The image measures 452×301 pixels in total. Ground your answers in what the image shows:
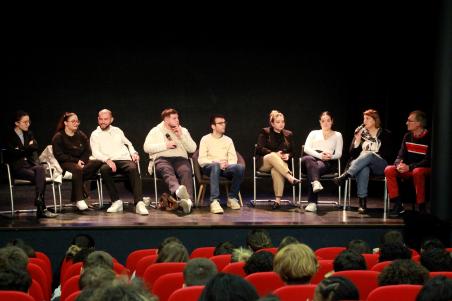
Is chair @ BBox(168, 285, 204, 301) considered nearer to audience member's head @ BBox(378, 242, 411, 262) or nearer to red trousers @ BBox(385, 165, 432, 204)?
audience member's head @ BBox(378, 242, 411, 262)

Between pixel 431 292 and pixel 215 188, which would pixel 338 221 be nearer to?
pixel 215 188

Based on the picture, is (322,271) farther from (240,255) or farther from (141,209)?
(141,209)

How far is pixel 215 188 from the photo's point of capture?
8031 mm

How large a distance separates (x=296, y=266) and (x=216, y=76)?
7.19 metres

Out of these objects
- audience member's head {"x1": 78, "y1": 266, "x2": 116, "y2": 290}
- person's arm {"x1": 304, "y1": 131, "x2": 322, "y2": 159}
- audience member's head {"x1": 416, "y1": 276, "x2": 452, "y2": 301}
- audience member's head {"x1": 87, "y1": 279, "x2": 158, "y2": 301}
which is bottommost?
audience member's head {"x1": 78, "y1": 266, "x2": 116, "y2": 290}

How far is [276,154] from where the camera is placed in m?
8.31

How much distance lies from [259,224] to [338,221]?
32.5 inches

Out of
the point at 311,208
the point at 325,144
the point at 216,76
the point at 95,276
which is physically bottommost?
the point at 311,208

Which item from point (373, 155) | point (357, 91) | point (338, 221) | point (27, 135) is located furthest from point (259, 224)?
point (357, 91)

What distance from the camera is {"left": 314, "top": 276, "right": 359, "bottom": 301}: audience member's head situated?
118 inches

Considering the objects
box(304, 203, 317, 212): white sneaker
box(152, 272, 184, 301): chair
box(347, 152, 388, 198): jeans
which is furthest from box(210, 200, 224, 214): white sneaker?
box(152, 272, 184, 301): chair

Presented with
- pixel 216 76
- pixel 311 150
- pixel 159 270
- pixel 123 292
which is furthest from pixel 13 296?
pixel 216 76

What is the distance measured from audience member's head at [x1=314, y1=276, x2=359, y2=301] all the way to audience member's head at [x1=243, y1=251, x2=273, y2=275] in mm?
973

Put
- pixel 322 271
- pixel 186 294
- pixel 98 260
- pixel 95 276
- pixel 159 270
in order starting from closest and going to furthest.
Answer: pixel 186 294
pixel 95 276
pixel 98 260
pixel 159 270
pixel 322 271
